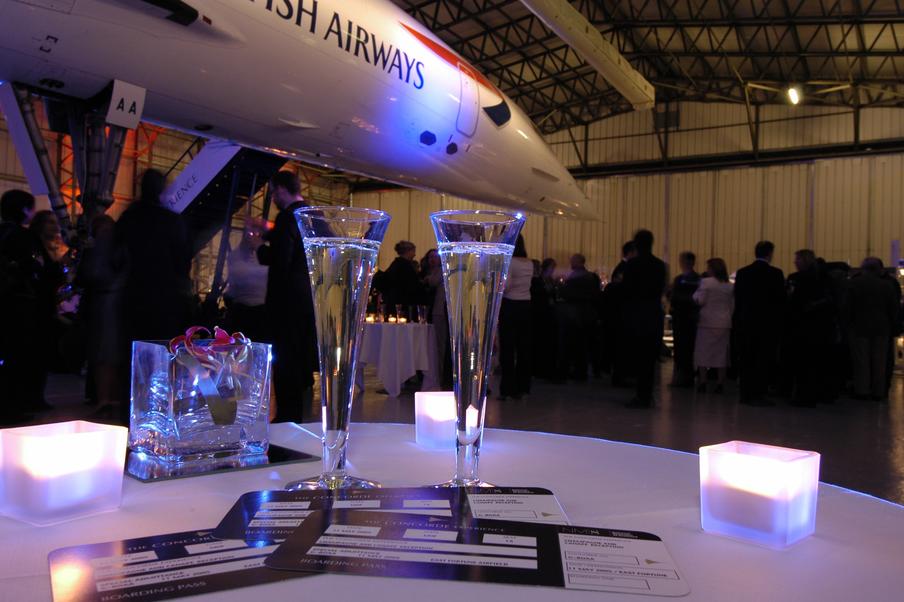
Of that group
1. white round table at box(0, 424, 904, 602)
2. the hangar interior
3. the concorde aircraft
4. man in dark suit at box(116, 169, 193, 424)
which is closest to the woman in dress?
the concorde aircraft

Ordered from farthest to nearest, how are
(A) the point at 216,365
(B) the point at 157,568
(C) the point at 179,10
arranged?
1. (C) the point at 179,10
2. (A) the point at 216,365
3. (B) the point at 157,568

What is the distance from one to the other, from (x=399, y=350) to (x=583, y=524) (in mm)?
3717

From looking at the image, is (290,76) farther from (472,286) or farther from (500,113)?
(472,286)

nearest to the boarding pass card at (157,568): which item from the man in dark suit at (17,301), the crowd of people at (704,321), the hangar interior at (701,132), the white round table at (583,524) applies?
the white round table at (583,524)

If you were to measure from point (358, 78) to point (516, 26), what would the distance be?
7.33 metres

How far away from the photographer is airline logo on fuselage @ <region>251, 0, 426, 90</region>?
2.61m

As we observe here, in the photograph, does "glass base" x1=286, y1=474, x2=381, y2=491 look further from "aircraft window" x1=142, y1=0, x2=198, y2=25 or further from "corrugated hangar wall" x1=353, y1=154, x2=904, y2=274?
"corrugated hangar wall" x1=353, y1=154, x2=904, y2=274

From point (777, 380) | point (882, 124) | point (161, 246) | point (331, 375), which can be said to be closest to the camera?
point (331, 375)

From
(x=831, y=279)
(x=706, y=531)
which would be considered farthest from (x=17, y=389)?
(x=831, y=279)

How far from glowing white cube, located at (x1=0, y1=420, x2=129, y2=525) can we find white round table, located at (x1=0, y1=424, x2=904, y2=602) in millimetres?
14

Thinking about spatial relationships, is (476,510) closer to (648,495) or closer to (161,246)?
(648,495)

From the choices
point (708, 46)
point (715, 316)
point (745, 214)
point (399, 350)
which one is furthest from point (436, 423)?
point (745, 214)

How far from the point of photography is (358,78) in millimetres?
2988

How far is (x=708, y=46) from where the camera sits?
984cm
